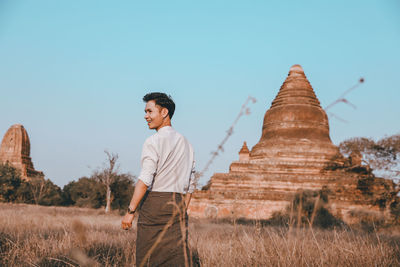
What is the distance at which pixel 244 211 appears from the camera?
15.0 metres

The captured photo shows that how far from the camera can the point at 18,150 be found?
121ft

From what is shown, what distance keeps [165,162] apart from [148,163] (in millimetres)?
179

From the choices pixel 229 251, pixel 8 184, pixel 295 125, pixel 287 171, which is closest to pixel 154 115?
pixel 229 251

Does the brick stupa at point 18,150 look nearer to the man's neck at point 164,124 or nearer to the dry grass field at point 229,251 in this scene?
the dry grass field at point 229,251

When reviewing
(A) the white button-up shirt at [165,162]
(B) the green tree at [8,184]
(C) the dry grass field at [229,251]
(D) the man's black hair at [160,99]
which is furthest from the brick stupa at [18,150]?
(A) the white button-up shirt at [165,162]

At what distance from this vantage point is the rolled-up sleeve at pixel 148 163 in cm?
230

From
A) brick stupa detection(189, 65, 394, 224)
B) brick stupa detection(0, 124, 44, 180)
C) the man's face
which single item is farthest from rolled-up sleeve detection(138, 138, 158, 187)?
brick stupa detection(0, 124, 44, 180)

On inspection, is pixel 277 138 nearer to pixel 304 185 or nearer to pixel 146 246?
pixel 304 185

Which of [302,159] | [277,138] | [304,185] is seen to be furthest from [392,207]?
[277,138]

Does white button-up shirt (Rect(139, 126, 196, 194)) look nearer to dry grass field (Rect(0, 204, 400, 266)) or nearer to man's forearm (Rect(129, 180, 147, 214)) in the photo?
man's forearm (Rect(129, 180, 147, 214))

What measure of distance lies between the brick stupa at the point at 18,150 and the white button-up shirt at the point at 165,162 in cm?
3727

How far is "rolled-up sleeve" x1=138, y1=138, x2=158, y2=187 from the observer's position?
2305mm

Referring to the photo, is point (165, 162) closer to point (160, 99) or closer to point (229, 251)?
point (160, 99)

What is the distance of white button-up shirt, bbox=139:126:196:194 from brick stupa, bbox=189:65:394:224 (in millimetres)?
8499
